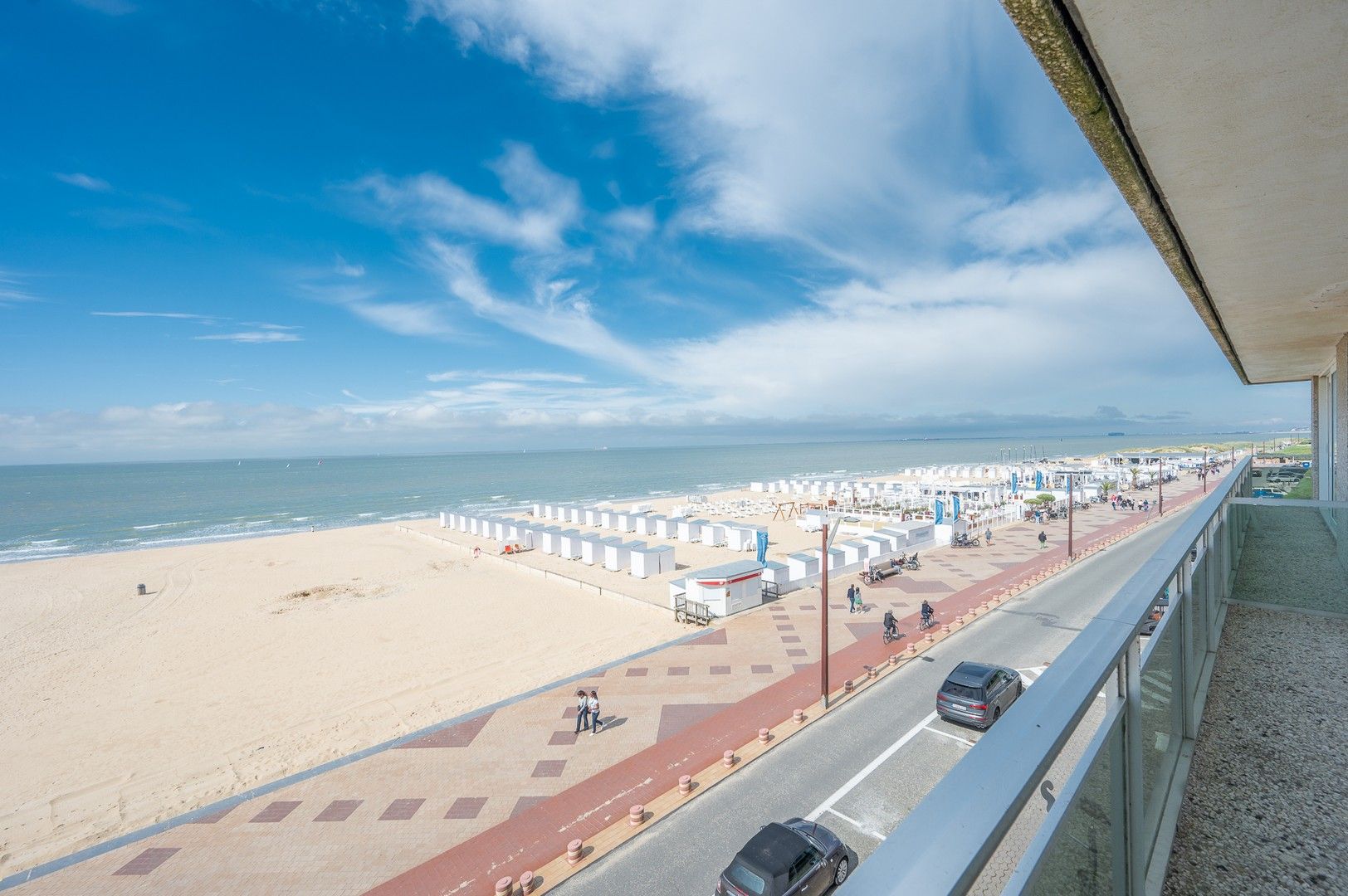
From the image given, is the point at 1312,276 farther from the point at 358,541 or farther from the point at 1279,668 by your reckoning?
the point at 358,541

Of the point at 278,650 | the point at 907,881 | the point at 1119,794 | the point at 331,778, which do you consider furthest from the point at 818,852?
the point at 278,650

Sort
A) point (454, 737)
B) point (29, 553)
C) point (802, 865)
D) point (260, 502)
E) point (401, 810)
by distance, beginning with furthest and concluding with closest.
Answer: point (260, 502) < point (29, 553) < point (454, 737) < point (401, 810) < point (802, 865)

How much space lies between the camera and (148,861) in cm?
959

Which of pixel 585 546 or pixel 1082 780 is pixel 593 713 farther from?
pixel 585 546

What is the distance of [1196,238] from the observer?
4.06m

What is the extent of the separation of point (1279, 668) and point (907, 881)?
17.8 ft

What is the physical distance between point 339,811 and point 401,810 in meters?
1.20

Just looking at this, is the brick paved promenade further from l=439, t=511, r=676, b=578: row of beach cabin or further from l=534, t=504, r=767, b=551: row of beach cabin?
l=534, t=504, r=767, b=551: row of beach cabin

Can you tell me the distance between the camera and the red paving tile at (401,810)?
33.3ft

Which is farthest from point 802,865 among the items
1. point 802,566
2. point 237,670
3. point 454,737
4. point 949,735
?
point 237,670

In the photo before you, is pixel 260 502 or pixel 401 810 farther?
pixel 260 502

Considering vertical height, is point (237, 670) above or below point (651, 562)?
below

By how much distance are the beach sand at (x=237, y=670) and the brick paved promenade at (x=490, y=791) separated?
1733 mm

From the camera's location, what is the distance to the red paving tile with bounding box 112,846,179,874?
9391 millimetres
